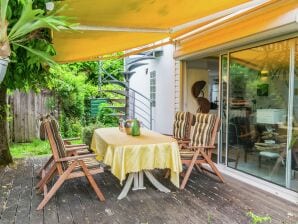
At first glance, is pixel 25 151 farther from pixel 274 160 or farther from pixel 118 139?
pixel 274 160

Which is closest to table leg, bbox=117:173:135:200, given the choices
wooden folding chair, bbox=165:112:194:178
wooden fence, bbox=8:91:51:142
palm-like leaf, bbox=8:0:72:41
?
wooden folding chair, bbox=165:112:194:178

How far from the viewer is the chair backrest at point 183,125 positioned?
5.75 metres

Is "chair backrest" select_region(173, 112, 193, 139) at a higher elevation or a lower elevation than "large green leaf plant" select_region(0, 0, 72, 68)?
lower

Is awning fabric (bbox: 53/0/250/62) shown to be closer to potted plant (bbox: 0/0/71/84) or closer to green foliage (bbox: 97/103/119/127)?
potted plant (bbox: 0/0/71/84)

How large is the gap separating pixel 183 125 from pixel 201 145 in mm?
841

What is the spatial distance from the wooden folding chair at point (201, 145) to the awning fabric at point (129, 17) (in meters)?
1.69

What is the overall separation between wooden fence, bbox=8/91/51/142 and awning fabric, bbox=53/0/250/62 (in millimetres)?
4208

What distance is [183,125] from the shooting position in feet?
19.2

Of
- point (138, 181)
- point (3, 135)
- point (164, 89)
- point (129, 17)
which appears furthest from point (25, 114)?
point (129, 17)

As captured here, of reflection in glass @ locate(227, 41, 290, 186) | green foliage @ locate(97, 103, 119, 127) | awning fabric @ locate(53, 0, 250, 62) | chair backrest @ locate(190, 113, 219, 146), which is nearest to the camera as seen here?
awning fabric @ locate(53, 0, 250, 62)

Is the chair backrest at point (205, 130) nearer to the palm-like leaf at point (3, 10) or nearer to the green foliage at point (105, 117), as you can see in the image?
the palm-like leaf at point (3, 10)

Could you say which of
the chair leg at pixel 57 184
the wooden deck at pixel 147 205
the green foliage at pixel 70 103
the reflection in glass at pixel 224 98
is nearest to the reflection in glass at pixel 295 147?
the wooden deck at pixel 147 205

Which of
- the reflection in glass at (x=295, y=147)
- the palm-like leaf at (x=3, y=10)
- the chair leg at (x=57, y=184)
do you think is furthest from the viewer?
the reflection in glass at (x=295, y=147)

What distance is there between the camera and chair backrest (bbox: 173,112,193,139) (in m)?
5.75
